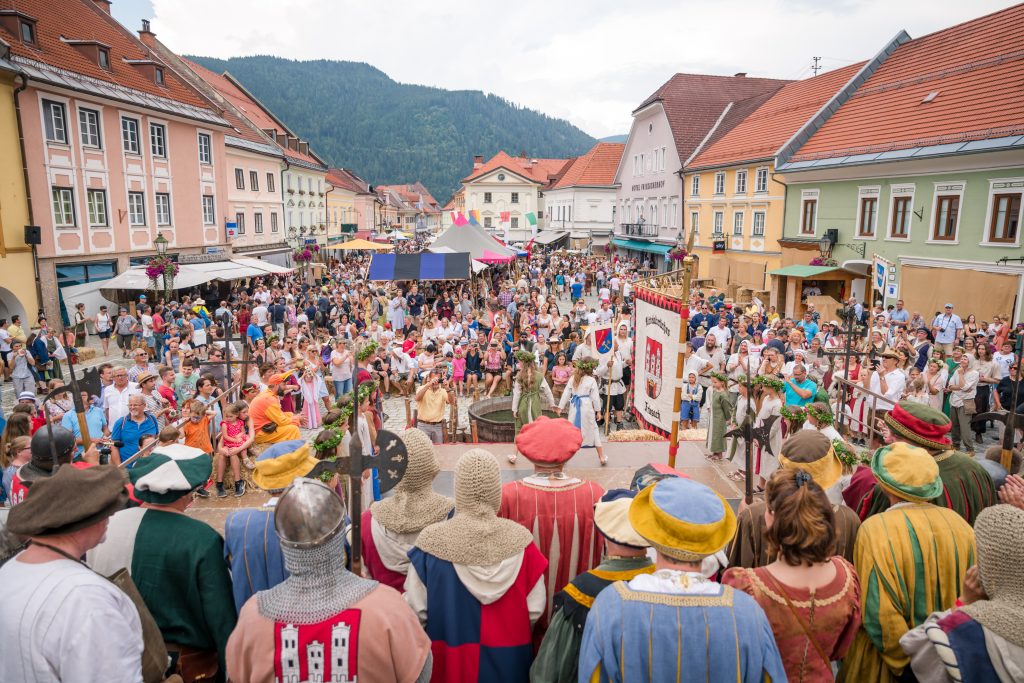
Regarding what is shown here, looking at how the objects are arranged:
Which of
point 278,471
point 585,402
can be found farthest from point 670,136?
point 278,471

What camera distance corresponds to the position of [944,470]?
150 inches

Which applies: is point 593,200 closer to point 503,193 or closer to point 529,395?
point 503,193

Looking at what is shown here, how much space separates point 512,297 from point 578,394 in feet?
52.4

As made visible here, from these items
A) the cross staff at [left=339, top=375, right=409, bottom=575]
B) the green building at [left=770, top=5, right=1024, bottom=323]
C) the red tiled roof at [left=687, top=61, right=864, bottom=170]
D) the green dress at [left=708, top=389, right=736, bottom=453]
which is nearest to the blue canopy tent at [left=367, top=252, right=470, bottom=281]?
the green building at [left=770, top=5, right=1024, bottom=323]

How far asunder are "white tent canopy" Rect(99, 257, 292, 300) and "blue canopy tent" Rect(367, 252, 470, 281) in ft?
20.9

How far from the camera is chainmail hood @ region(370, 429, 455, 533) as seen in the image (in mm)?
3229

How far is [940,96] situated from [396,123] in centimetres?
16999

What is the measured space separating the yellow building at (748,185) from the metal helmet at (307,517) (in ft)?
88.1

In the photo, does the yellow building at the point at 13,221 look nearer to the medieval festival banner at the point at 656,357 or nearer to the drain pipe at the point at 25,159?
the drain pipe at the point at 25,159

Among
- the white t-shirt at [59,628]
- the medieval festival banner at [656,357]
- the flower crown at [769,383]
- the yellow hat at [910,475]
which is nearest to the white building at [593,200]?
the medieval festival banner at [656,357]

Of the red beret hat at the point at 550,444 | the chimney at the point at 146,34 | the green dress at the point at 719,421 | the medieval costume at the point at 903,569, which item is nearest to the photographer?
the medieval costume at the point at 903,569

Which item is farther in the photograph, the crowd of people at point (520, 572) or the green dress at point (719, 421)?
the green dress at point (719, 421)

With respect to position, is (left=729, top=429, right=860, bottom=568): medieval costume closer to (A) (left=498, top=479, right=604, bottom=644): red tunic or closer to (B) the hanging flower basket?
(A) (left=498, top=479, right=604, bottom=644): red tunic

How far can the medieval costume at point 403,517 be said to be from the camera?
10.6 ft
